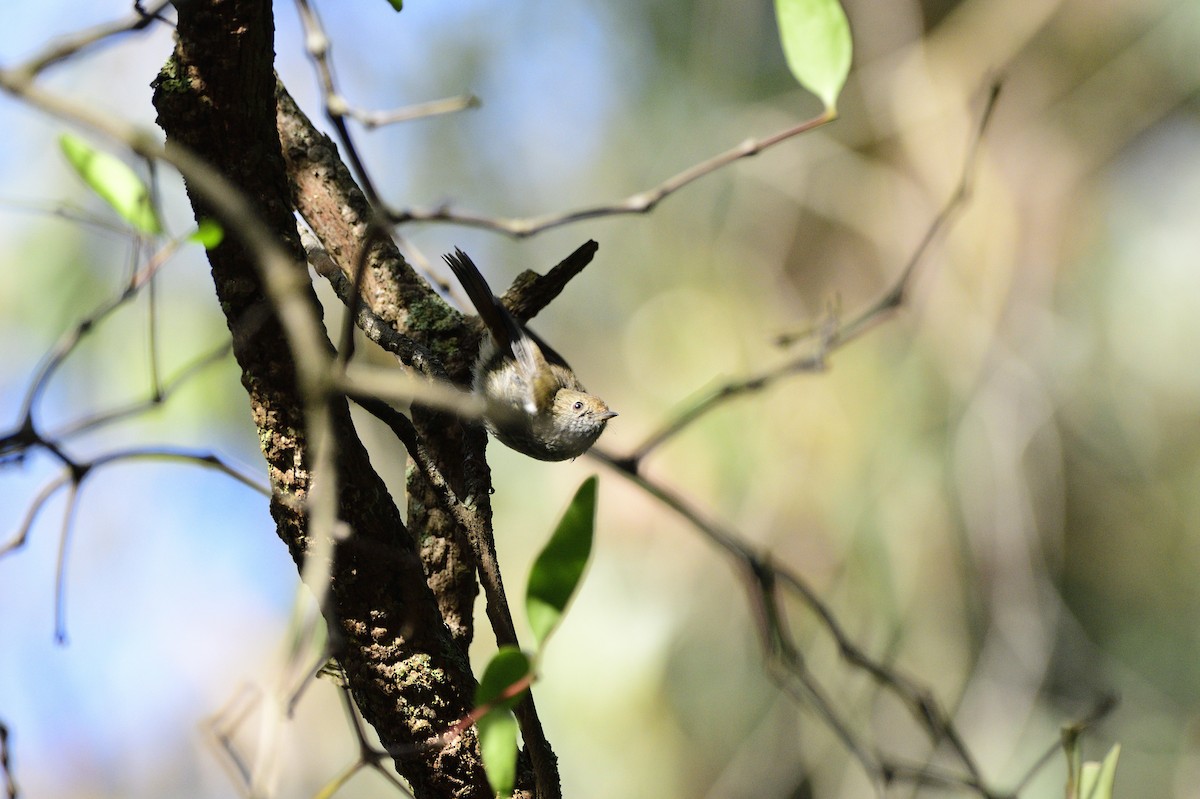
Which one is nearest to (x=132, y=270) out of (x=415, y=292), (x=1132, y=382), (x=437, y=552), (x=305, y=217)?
(x=305, y=217)

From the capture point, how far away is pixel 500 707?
78 cm

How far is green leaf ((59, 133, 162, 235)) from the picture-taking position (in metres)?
1.19

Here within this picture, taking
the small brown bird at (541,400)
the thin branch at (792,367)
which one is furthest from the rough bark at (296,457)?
the small brown bird at (541,400)

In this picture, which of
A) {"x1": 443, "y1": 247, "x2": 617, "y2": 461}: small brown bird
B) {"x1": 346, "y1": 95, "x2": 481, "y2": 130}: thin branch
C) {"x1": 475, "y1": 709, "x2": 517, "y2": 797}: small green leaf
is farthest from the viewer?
{"x1": 443, "y1": 247, "x2": 617, "y2": 461}: small brown bird

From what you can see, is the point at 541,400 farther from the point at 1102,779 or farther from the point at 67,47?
the point at 67,47

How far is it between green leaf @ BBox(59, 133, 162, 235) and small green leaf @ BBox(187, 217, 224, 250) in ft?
1.18

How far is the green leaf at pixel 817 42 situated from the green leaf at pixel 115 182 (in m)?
0.86

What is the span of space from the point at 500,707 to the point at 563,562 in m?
0.13

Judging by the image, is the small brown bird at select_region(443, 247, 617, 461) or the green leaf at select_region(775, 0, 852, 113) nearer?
the green leaf at select_region(775, 0, 852, 113)

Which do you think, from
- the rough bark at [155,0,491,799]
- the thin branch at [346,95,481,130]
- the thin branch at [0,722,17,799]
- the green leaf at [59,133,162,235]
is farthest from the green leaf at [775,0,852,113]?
the thin branch at [0,722,17,799]

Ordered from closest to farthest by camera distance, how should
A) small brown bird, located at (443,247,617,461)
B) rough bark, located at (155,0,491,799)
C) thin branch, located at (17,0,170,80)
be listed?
thin branch, located at (17,0,170,80)
rough bark, located at (155,0,491,799)
small brown bird, located at (443,247,617,461)

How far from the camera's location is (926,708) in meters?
1.48

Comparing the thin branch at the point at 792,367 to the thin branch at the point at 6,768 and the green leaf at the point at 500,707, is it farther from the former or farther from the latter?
the thin branch at the point at 6,768

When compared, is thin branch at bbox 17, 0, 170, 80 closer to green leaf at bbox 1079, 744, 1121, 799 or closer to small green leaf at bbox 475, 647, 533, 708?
small green leaf at bbox 475, 647, 533, 708
